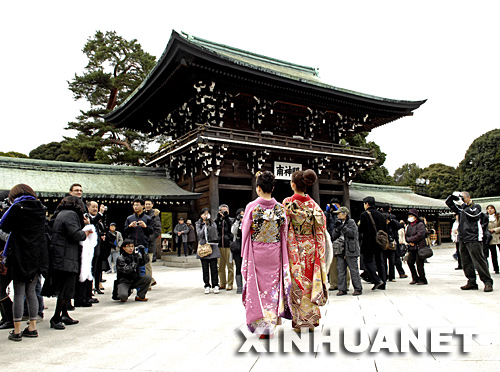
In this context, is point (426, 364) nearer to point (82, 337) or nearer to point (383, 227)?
point (82, 337)

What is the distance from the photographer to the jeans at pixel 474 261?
6172mm

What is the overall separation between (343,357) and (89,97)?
1166 inches

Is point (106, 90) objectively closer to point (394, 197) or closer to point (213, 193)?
point (213, 193)

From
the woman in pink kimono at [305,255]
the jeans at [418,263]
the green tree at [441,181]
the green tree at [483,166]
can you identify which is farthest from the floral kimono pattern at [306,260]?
the green tree at [441,181]

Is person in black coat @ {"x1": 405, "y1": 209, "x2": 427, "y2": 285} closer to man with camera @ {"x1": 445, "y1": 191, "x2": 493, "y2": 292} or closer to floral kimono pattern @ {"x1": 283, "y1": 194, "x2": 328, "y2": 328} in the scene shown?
man with camera @ {"x1": 445, "y1": 191, "x2": 493, "y2": 292}

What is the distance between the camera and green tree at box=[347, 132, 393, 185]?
32.3 meters

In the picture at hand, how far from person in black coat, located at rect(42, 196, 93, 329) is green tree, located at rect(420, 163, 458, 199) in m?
47.2

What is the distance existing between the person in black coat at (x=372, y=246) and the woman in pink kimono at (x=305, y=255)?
310cm

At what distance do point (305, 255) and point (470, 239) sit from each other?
3.99 meters

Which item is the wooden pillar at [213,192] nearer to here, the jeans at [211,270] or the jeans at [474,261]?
the jeans at [211,270]

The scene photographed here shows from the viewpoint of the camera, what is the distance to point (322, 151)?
1792 centimetres

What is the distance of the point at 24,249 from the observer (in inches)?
157

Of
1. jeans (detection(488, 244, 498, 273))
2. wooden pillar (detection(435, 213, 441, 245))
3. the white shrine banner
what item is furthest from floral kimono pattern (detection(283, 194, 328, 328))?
wooden pillar (detection(435, 213, 441, 245))

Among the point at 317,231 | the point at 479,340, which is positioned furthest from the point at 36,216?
the point at 479,340
